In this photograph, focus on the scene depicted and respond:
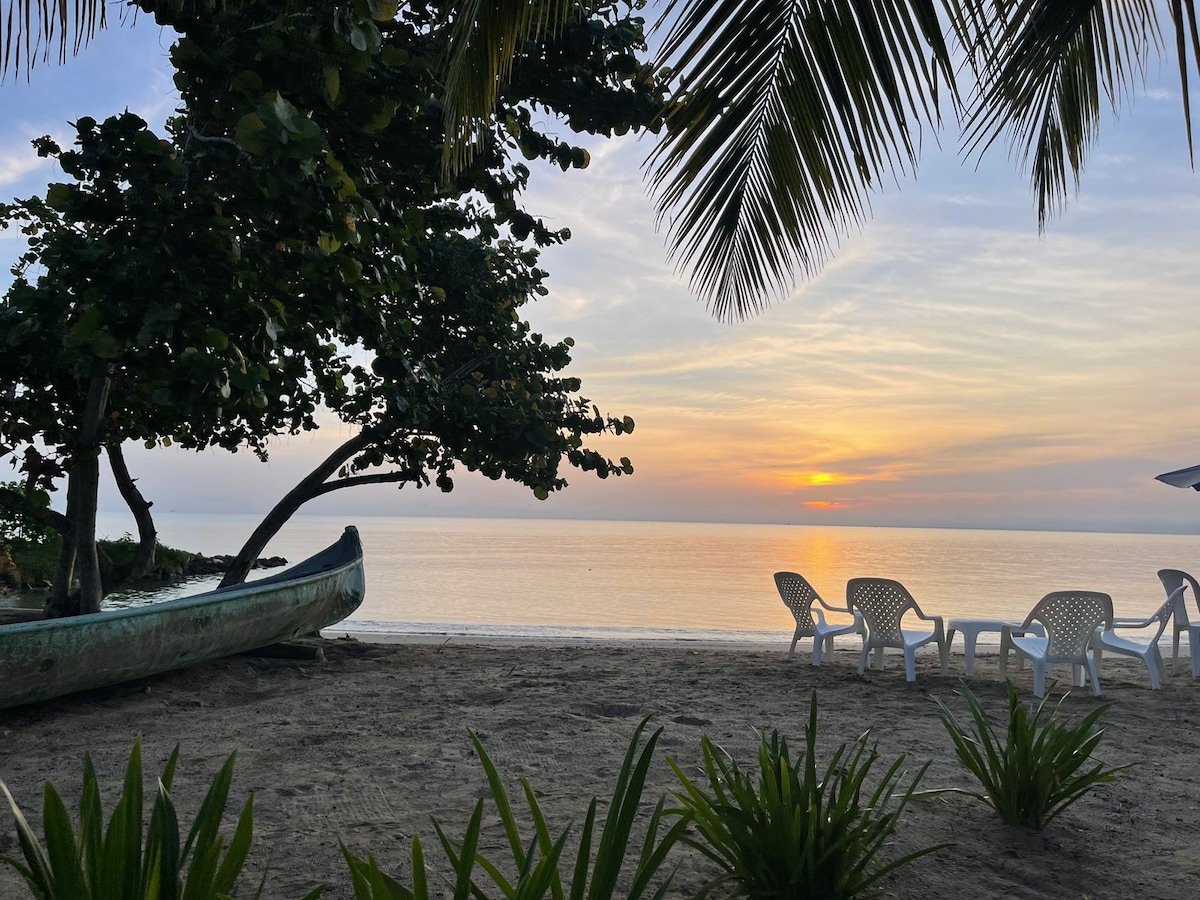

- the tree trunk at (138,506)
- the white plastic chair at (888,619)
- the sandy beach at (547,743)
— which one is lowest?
the sandy beach at (547,743)

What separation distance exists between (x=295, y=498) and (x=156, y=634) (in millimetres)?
2884

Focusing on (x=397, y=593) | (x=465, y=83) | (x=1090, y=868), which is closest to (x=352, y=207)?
(x=465, y=83)

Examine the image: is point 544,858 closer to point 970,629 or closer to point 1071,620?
point 1071,620

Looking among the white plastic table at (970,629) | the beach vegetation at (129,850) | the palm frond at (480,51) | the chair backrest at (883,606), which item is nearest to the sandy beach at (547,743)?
the white plastic table at (970,629)

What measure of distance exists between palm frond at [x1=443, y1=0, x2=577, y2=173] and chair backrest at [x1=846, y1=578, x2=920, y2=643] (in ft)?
16.5

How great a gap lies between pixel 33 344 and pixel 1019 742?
5.60 meters

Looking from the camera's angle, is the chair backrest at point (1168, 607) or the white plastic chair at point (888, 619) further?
the chair backrest at point (1168, 607)

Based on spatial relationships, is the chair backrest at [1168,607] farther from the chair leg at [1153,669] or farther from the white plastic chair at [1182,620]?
the chair leg at [1153,669]

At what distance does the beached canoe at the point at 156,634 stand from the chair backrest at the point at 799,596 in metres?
4.10

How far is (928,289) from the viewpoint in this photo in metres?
10.3

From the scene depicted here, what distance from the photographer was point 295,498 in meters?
8.52

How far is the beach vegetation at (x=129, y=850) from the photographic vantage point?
149 centimetres

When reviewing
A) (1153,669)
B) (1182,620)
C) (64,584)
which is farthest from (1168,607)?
(64,584)

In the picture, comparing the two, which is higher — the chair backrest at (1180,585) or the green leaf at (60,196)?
the green leaf at (60,196)
